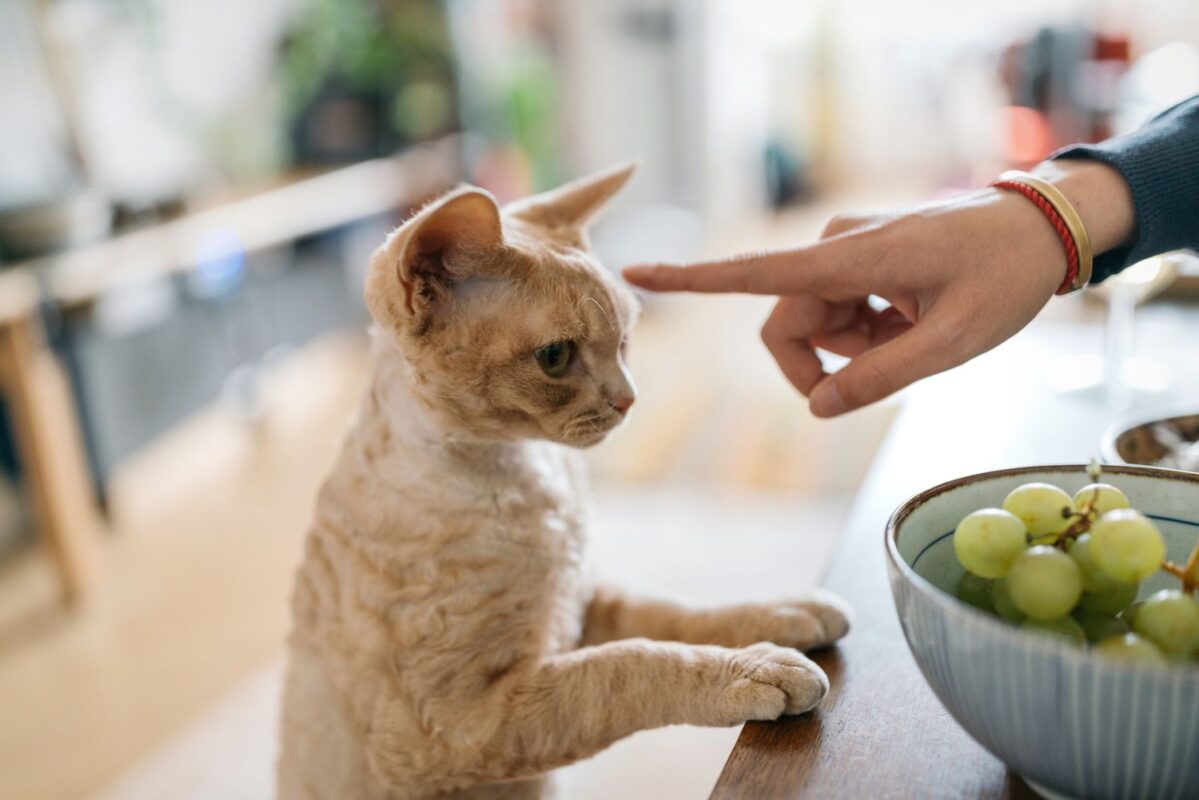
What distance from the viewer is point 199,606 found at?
108 inches

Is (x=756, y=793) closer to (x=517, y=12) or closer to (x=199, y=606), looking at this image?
(x=199, y=606)

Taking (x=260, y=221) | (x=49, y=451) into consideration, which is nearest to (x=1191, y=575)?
(x=49, y=451)

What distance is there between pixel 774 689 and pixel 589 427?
34 cm

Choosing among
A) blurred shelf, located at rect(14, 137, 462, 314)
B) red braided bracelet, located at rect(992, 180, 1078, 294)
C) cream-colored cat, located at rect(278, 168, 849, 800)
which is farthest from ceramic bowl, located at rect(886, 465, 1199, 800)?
blurred shelf, located at rect(14, 137, 462, 314)

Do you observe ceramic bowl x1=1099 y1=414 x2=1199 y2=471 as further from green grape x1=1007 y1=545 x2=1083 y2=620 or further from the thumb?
green grape x1=1007 y1=545 x2=1083 y2=620

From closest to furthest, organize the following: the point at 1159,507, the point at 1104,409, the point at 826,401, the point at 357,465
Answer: the point at 1159,507 → the point at 826,401 → the point at 357,465 → the point at 1104,409

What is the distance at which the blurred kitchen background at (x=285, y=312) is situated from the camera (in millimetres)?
2344

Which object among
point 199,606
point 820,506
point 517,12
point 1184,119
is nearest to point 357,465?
point 1184,119

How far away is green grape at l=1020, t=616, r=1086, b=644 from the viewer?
0.61 m

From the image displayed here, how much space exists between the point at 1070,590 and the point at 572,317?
1.71 ft

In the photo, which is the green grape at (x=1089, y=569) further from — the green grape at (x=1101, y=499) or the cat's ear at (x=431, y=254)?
the cat's ear at (x=431, y=254)

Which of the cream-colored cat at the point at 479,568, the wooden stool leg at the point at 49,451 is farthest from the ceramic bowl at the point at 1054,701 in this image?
the wooden stool leg at the point at 49,451

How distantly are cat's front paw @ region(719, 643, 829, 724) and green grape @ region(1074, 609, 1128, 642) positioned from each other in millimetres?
216

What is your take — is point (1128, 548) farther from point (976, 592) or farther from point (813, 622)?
point (813, 622)
